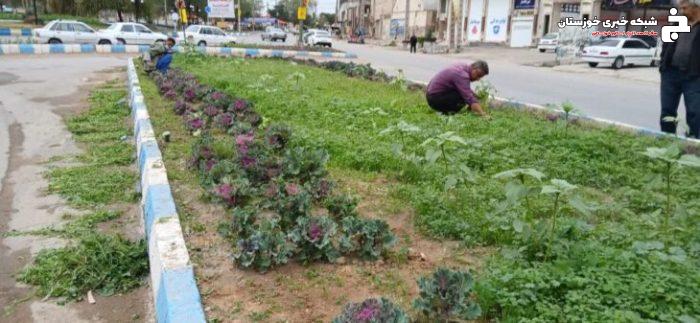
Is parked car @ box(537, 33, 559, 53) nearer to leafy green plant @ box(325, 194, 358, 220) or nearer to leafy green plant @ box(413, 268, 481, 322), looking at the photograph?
leafy green plant @ box(325, 194, 358, 220)

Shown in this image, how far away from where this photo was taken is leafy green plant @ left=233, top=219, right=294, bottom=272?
3080 millimetres

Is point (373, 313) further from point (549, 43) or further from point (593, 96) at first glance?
point (549, 43)

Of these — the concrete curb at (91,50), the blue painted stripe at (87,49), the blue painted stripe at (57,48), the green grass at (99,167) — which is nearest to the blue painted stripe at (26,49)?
the concrete curb at (91,50)

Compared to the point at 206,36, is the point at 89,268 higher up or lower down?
lower down

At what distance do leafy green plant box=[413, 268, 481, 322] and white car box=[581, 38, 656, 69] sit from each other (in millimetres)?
25211

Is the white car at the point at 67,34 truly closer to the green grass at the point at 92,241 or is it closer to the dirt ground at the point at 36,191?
the dirt ground at the point at 36,191

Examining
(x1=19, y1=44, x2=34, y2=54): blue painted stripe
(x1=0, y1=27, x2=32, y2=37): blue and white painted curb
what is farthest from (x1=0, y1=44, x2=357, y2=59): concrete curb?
(x1=0, y1=27, x2=32, y2=37): blue and white painted curb

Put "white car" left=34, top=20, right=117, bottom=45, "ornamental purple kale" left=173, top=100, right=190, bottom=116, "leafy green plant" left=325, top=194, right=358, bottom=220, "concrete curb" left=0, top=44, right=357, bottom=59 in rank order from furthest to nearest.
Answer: "white car" left=34, top=20, right=117, bottom=45, "concrete curb" left=0, top=44, right=357, bottom=59, "ornamental purple kale" left=173, top=100, right=190, bottom=116, "leafy green plant" left=325, top=194, right=358, bottom=220

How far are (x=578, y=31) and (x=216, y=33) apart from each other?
21.3 metres

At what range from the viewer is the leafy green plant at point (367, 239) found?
10.6 feet

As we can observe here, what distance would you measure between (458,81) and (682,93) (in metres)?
2.66

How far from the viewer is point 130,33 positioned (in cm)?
2897

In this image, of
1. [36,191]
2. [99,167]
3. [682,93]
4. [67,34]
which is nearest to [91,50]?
[67,34]

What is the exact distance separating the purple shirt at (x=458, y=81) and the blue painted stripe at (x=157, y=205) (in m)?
4.64
